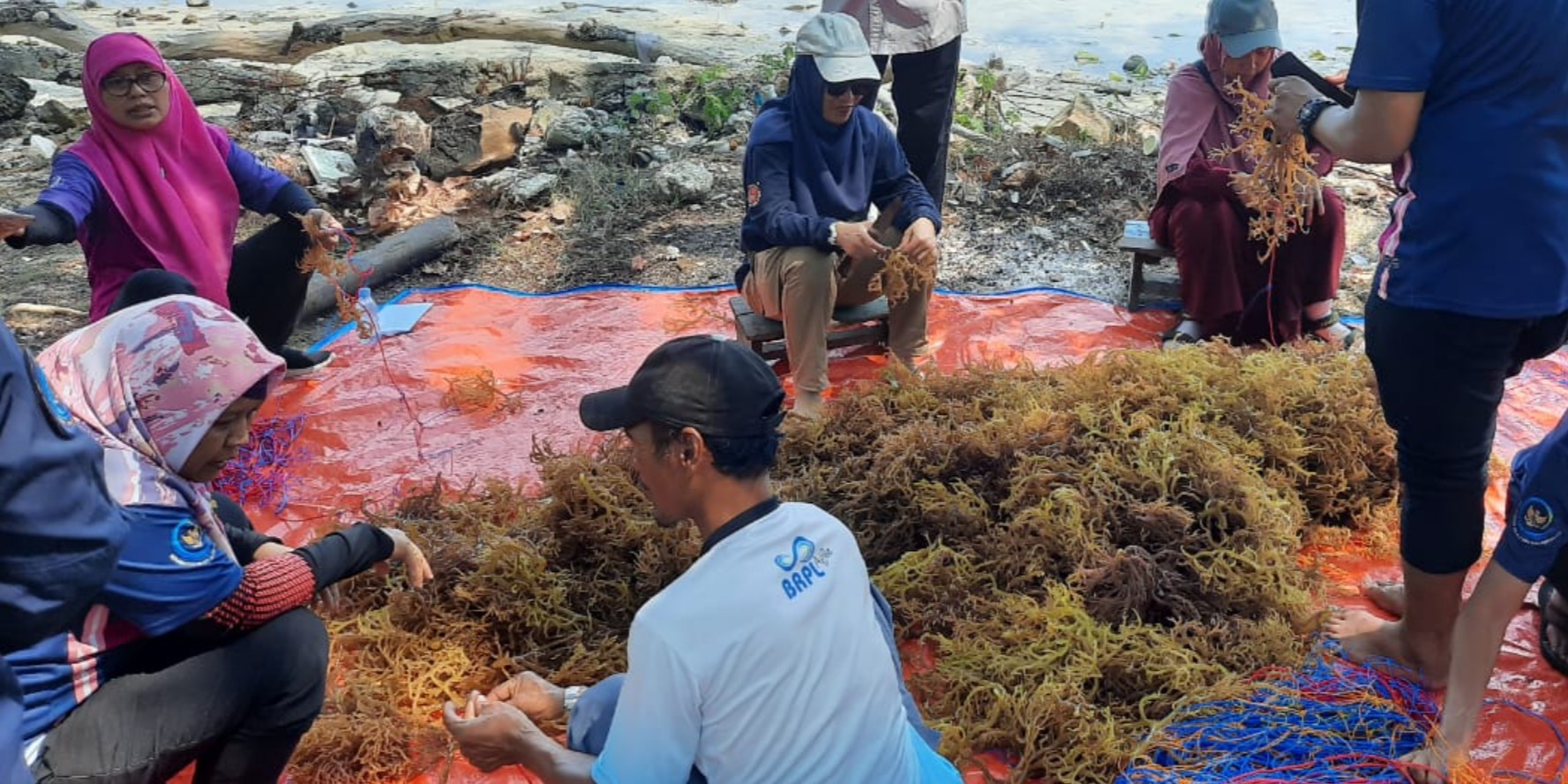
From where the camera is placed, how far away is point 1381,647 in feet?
8.59

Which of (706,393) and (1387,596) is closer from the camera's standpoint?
(706,393)

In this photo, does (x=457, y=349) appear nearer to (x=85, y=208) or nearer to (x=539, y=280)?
(x=539, y=280)

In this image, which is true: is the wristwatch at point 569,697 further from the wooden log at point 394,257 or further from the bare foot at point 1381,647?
the wooden log at point 394,257

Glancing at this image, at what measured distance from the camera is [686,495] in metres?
1.71

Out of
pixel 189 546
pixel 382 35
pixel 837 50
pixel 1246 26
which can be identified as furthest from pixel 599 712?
pixel 382 35

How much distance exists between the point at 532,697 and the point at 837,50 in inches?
100

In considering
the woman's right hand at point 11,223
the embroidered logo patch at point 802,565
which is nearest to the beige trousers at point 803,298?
the woman's right hand at point 11,223

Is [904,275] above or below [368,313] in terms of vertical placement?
above

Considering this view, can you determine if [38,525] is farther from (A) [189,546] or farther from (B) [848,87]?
(B) [848,87]

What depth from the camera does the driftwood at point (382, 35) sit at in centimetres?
912

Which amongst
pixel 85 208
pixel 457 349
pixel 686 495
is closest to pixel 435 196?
pixel 457 349

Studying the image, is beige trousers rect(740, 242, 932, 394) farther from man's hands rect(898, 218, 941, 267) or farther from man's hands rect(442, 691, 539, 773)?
man's hands rect(442, 691, 539, 773)

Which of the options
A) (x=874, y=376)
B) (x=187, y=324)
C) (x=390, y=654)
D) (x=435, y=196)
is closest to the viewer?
(x=187, y=324)

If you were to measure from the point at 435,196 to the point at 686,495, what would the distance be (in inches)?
196
